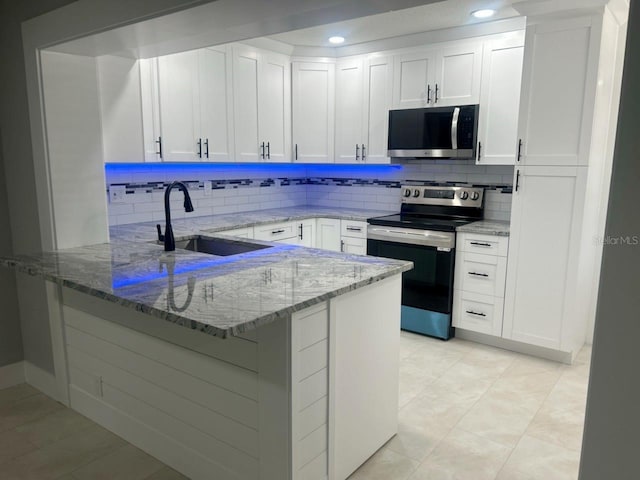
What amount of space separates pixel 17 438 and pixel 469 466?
2.27 m

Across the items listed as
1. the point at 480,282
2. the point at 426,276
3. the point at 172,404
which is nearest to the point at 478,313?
the point at 480,282

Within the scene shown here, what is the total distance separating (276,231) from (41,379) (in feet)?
6.42

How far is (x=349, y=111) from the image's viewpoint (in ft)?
14.3

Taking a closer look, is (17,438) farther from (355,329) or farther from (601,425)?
(601,425)

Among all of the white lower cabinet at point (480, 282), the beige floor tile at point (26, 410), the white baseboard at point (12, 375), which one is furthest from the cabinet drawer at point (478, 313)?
the white baseboard at point (12, 375)

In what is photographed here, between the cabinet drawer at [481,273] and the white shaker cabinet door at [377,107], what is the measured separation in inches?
46.1

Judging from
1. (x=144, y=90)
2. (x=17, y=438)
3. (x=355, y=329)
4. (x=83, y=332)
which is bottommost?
(x=17, y=438)

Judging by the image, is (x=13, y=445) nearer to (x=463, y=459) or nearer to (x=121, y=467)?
(x=121, y=467)

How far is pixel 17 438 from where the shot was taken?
2.45 metres

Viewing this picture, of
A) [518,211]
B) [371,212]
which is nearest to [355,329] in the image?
[518,211]

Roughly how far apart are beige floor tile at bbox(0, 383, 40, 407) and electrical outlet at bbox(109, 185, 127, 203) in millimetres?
1377

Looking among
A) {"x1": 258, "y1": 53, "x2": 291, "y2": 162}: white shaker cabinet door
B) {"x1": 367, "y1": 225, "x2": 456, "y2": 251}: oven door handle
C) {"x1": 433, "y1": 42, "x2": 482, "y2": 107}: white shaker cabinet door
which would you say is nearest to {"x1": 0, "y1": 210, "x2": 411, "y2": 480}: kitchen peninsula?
{"x1": 367, "y1": 225, "x2": 456, "y2": 251}: oven door handle

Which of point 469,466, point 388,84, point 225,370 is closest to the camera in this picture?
point 225,370

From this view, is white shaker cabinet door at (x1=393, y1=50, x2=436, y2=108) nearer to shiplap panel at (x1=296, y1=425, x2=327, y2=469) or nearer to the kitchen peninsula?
the kitchen peninsula
